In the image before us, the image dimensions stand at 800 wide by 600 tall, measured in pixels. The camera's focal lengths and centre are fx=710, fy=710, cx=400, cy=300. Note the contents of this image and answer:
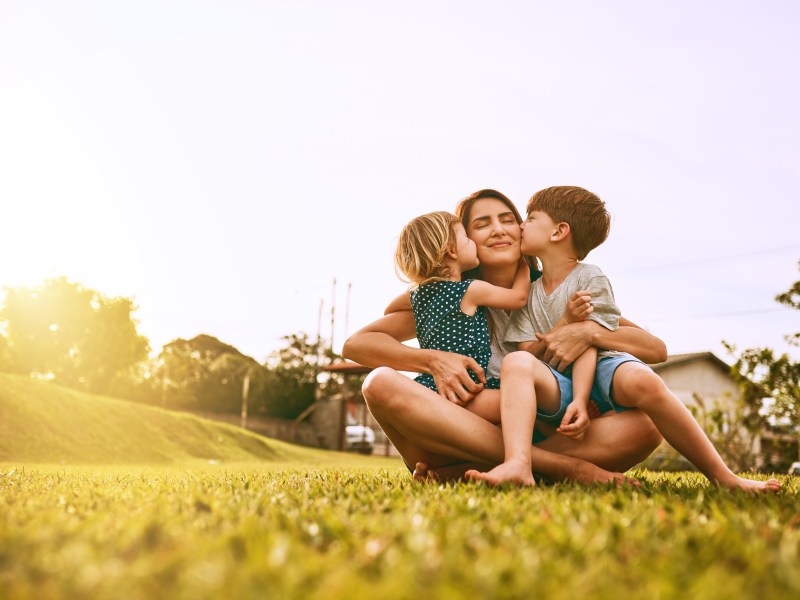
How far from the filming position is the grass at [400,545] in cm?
126

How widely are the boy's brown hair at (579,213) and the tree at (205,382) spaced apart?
3783 centimetres

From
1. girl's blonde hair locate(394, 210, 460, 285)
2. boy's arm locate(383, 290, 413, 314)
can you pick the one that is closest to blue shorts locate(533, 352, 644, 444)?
girl's blonde hair locate(394, 210, 460, 285)

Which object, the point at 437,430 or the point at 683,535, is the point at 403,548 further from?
the point at 437,430

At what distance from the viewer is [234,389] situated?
1704 inches

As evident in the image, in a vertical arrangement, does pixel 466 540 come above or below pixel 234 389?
below

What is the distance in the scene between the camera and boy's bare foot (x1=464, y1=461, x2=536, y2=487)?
10.1ft

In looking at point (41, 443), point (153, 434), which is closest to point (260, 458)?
point (153, 434)

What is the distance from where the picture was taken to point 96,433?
545 inches

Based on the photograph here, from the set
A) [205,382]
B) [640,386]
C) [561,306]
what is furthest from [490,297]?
[205,382]

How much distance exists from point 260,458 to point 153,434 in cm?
294

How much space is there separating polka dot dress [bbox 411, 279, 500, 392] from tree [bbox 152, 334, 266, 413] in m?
37.7

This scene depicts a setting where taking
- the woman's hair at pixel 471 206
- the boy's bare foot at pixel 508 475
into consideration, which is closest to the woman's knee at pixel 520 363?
the boy's bare foot at pixel 508 475

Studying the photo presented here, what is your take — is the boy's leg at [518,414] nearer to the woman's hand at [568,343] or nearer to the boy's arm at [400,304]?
the woman's hand at [568,343]

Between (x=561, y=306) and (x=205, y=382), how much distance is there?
4197 centimetres
